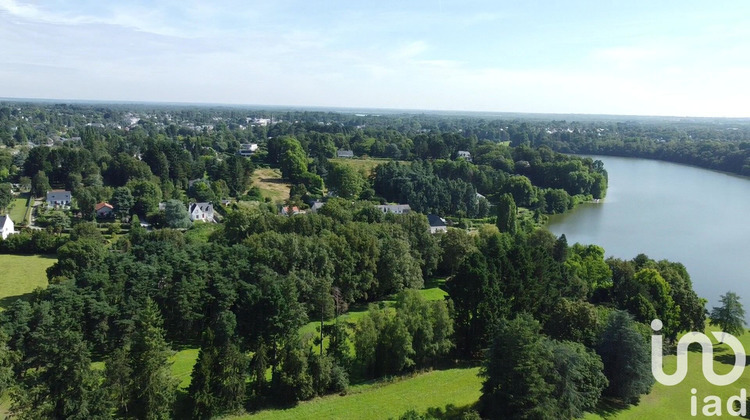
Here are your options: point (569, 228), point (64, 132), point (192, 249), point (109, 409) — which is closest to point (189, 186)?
point (192, 249)

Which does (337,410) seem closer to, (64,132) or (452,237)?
(452,237)

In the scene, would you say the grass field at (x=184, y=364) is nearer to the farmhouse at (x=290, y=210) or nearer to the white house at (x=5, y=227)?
the farmhouse at (x=290, y=210)

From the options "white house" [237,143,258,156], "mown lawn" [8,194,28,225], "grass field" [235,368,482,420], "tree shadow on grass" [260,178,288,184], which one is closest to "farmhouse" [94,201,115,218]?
"mown lawn" [8,194,28,225]

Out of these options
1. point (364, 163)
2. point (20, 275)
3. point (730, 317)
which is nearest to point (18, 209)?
point (20, 275)

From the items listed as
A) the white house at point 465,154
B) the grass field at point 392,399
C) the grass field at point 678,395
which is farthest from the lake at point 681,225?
the white house at point 465,154

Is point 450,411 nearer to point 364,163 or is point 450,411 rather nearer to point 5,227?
point 5,227

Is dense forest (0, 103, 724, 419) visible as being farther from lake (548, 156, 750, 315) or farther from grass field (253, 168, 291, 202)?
grass field (253, 168, 291, 202)
